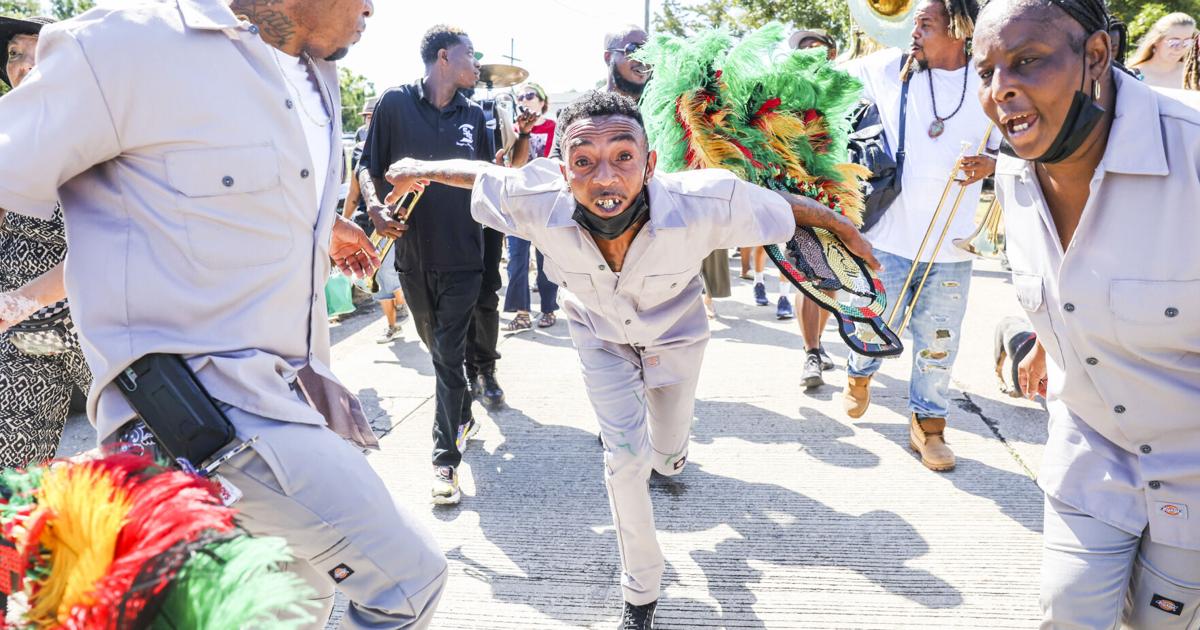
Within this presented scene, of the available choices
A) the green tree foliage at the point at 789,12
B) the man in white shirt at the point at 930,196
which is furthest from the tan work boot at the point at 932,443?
the green tree foliage at the point at 789,12

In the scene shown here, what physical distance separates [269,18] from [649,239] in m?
1.30

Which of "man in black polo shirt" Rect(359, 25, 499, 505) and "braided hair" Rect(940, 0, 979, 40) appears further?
"man in black polo shirt" Rect(359, 25, 499, 505)

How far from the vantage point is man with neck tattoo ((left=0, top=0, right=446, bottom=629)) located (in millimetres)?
1495

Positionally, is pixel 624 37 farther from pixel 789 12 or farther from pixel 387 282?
pixel 789 12

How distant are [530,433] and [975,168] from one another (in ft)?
8.96

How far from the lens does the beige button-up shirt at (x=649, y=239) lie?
2.63m

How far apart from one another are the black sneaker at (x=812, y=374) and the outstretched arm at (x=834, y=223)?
2.46m

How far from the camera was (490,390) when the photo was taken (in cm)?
496

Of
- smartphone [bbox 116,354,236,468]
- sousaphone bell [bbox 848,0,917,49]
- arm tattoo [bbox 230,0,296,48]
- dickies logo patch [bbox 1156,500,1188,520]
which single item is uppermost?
sousaphone bell [bbox 848,0,917,49]

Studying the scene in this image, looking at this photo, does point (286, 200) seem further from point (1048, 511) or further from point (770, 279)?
point (770, 279)

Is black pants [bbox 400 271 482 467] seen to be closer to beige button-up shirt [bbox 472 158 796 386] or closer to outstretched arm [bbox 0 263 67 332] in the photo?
beige button-up shirt [bbox 472 158 796 386]

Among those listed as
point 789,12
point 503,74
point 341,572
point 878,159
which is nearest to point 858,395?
point 878,159

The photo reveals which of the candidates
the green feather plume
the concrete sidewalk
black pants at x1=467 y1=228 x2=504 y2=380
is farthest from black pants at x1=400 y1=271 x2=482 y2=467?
the green feather plume

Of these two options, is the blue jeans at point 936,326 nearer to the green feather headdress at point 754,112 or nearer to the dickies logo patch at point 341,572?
the green feather headdress at point 754,112
